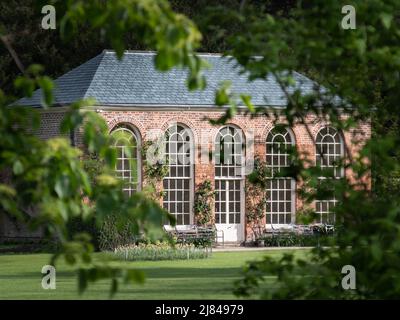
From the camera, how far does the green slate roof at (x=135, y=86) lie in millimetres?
36781

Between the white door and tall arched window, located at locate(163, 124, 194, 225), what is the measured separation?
3.79ft

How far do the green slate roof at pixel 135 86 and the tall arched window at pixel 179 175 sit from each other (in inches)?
46.8

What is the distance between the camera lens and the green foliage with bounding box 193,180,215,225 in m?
37.6

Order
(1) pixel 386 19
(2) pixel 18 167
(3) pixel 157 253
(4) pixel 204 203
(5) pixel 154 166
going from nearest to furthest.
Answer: (2) pixel 18 167
(1) pixel 386 19
(3) pixel 157 253
(5) pixel 154 166
(4) pixel 204 203

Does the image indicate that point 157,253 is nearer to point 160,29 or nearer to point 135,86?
point 135,86

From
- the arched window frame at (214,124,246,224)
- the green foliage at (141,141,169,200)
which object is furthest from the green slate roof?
the arched window frame at (214,124,246,224)

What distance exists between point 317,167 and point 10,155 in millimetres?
2698

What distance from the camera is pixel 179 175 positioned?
3772 centimetres

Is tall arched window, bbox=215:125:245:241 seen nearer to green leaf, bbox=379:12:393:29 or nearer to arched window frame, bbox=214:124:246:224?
arched window frame, bbox=214:124:246:224

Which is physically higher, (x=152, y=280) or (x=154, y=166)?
(x=154, y=166)

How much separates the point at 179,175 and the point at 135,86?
11.2 feet

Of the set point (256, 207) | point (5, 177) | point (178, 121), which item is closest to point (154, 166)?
point (178, 121)

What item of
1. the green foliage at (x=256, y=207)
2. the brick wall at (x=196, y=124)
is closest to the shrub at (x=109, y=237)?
the brick wall at (x=196, y=124)

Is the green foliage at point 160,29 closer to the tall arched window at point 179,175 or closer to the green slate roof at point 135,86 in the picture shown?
the green slate roof at point 135,86
